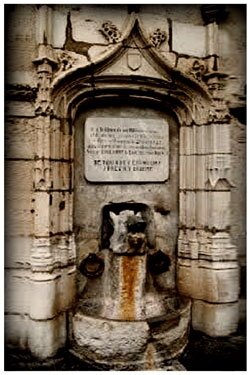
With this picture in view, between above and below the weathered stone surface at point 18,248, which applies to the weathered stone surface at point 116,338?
below

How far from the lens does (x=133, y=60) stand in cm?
364

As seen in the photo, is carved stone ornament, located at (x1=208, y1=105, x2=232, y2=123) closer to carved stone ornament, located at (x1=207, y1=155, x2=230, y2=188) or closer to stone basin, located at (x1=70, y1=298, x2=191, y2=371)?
carved stone ornament, located at (x1=207, y1=155, x2=230, y2=188)

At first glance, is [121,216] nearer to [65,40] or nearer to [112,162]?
Result: [112,162]

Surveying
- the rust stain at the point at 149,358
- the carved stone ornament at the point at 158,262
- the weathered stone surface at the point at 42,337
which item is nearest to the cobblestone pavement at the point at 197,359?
the weathered stone surface at the point at 42,337

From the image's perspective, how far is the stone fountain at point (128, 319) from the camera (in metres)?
3.28

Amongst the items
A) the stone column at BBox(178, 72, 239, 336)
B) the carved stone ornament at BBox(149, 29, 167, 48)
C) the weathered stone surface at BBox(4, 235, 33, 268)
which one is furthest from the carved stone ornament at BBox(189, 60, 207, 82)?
the weathered stone surface at BBox(4, 235, 33, 268)

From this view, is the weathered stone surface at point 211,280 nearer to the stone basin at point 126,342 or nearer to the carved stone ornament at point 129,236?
the stone basin at point 126,342

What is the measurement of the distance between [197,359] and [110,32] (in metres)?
3.02

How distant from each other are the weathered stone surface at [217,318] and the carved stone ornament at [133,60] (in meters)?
2.33

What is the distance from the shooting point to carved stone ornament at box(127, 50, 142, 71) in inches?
143

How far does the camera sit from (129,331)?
10.7 ft

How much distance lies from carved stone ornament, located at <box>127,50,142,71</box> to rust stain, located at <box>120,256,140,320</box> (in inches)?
68.6

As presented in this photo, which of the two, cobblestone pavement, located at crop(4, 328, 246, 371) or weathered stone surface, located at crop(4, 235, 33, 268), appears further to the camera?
weathered stone surface, located at crop(4, 235, 33, 268)

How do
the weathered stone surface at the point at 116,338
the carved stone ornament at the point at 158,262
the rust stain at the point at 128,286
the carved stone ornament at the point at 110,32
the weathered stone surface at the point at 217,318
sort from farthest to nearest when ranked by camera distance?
1. the carved stone ornament at the point at 158,262
2. the weathered stone surface at the point at 217,318
3. the carved stone ornament at the point at 110,32
4. the rust stain at the point at 128,286
5. the weathered stone surface at the point at 116,338
